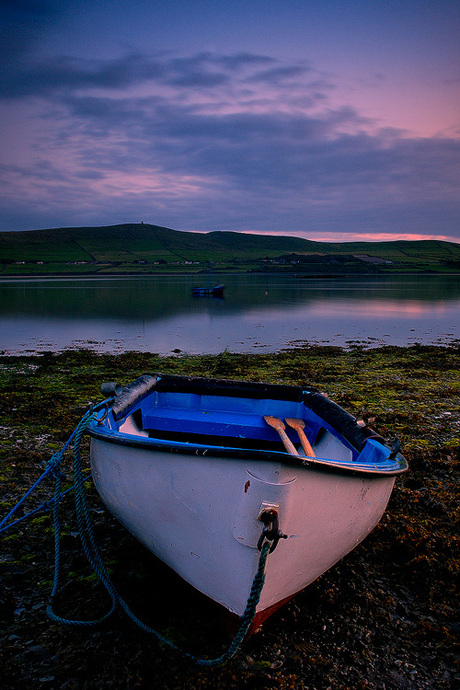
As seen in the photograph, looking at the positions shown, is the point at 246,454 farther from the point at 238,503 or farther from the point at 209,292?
the point at 209,292

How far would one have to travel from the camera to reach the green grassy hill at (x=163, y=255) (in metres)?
128

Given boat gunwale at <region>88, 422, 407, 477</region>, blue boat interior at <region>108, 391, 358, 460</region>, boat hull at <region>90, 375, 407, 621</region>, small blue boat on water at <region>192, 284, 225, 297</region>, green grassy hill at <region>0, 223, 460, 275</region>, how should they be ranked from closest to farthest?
boat gunwale at <region>88, 422, 407, 477</region> < boat hull at <region>90, 375, 407, 621</region> < blue boat interior at <region>108, 391, 358, 460</region> < small blue boat on water at <region>192, 284, 225, 297</region> < green grassy hill at <region>0, 223, 460, 275</region>

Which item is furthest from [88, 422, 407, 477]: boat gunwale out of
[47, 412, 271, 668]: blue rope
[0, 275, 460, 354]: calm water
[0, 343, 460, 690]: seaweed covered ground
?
[0, 275, 460, 354]: calm water

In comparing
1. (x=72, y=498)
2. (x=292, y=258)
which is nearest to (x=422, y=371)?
(x=72, y=498)

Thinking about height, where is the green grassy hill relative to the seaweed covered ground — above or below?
above

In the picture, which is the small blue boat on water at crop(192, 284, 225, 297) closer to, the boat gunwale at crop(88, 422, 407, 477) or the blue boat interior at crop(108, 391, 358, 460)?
the blue boat interior at crop(108, 391, 358, 460)

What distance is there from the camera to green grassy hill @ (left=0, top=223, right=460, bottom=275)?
420 ft

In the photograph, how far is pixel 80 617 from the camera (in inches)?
167

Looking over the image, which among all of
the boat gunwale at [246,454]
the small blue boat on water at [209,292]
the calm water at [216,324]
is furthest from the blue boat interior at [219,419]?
the small blue boat on water at [209,292]

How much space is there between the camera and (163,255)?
157375mm

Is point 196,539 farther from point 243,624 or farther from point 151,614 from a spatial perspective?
point 151,614

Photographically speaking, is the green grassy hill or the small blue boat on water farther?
the green grassy hill

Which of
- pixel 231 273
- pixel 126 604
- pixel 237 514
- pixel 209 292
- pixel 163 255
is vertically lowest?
pixel 126 604

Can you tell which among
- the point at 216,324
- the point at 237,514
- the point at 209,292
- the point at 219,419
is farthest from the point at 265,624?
the point at 209,292
